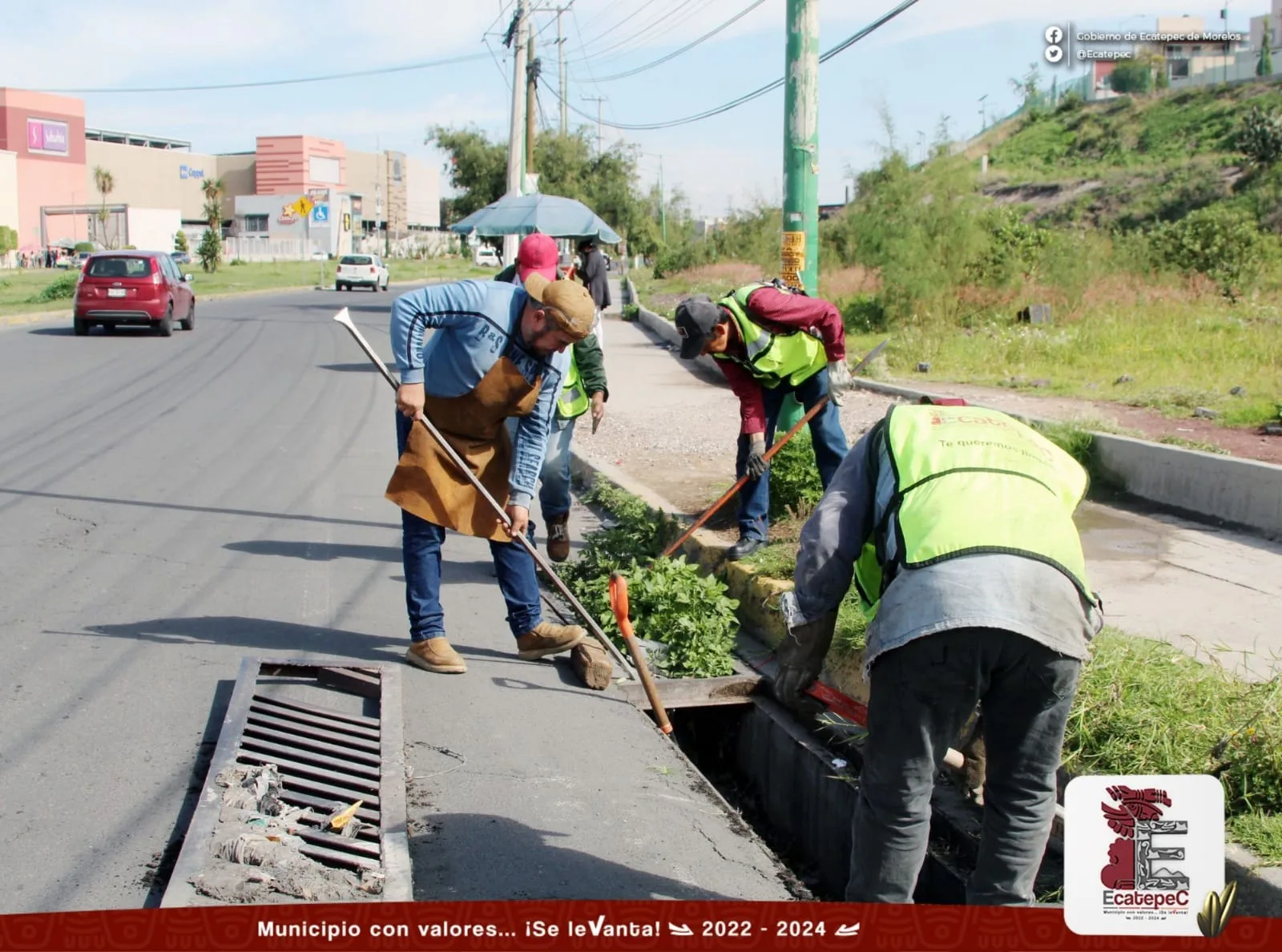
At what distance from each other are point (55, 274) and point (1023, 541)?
58.7 meters

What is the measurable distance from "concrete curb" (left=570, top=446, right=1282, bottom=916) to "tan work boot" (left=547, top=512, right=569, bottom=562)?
0.73 m

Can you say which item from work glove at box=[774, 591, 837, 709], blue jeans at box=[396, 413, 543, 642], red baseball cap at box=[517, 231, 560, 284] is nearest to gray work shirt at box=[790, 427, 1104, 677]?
work glove at box=[774, 591, 837, 709]

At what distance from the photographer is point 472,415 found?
216 inches

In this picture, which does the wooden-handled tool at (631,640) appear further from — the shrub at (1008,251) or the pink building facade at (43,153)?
the pink building facade at (43,153)

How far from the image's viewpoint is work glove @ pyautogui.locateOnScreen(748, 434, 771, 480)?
6.97 metres

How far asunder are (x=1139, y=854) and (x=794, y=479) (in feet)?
15.7

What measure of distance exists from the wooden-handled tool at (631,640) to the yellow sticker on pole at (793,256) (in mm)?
4275

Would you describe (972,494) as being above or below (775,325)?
below

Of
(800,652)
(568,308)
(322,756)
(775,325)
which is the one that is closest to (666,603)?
(775,325)

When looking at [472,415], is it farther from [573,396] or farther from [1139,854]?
[1139,854]

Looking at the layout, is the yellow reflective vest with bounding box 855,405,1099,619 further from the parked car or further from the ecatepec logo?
the parked car

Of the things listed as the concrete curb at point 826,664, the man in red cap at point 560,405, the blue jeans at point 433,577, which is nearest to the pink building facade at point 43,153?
the concrete curb at point 826,664

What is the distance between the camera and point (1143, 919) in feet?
10.0

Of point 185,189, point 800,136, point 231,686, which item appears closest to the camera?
point 231,686
